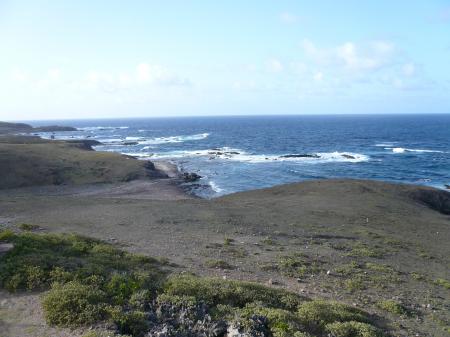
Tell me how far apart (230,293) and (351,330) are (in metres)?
3.48

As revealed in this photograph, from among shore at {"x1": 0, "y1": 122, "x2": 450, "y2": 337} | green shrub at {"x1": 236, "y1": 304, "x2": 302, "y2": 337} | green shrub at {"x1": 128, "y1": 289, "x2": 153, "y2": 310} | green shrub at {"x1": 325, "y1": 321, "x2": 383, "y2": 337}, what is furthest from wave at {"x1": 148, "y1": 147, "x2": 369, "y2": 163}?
green shrub at {"x1": 325, "y1": 321, "x2": 383, "y2": 337}

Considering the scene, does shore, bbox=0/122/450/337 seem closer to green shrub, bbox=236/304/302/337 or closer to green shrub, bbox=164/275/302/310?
green shrub, bbox=164/275/302/310

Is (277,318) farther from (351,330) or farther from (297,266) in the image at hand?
(297,266)

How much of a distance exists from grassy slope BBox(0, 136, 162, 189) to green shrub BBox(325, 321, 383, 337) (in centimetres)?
4474

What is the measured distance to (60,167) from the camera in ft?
178

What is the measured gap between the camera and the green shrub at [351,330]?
1052cm

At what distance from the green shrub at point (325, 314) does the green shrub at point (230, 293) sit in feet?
2.20

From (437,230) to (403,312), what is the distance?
18.4 m

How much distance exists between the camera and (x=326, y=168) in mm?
66688

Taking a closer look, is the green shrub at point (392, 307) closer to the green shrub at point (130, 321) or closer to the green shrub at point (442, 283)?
the green shrub at point (442, 283)

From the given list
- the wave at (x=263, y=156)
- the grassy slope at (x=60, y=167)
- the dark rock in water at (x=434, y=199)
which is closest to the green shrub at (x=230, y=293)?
the dark rock in water at (x=434, y=199)

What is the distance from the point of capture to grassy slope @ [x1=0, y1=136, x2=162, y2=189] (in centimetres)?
4941

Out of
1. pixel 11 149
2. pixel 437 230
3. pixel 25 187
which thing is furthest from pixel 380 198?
pixel 11 149

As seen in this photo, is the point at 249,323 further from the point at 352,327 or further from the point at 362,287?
the point at 362,287
